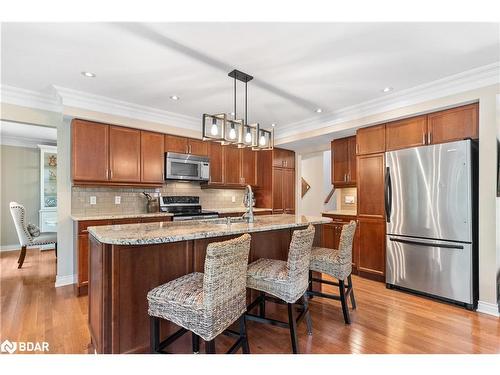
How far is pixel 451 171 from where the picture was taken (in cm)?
292

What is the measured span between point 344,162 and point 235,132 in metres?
2.66

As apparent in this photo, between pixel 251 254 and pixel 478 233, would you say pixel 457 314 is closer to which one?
pixel 478 233

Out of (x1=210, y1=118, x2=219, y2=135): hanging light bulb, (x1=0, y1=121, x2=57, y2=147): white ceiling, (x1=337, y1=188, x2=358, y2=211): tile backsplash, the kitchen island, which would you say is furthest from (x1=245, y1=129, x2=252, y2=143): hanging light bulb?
(x1=0, y1=121, x2=57, y2=147): white ceiling

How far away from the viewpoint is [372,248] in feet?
12.3

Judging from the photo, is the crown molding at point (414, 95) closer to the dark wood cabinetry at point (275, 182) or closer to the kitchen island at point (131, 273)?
the dark wood cabinetry at point (275, 182)

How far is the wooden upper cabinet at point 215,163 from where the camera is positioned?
4.84 meters

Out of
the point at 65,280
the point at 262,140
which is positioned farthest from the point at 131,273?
the point at 65,280

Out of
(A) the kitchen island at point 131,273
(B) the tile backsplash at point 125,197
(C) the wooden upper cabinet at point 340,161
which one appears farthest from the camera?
(C) the wooden upper cabinet at point 340,161

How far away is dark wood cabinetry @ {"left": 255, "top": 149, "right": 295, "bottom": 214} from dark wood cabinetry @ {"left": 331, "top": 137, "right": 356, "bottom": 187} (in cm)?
114

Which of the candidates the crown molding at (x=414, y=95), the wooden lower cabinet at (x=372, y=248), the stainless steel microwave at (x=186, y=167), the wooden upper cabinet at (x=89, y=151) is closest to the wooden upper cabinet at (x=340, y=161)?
the crown molding at (x=414, y=95)

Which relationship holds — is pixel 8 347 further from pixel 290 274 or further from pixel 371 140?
pixel 371 140

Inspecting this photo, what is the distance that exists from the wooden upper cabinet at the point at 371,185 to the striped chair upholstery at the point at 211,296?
2726 mm

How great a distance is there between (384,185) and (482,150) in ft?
3.51
